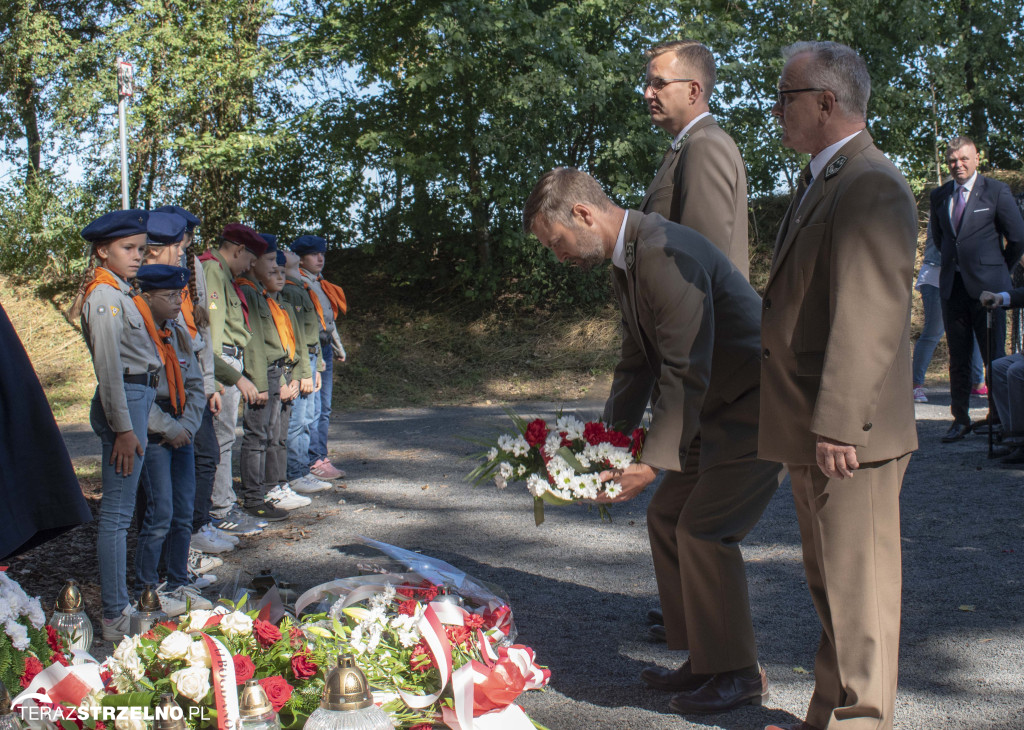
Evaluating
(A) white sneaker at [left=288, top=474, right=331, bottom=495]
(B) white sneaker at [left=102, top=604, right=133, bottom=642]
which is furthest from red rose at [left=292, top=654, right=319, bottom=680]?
(A) white sneaker at [left=288, top=474, right=331, bottom=495]

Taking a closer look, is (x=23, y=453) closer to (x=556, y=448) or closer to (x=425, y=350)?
(x=556, y=448)

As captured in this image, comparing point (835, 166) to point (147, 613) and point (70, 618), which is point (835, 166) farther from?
point (70, 618)

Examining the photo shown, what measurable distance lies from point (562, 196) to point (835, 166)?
0.98 meters

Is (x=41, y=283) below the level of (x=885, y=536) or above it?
above

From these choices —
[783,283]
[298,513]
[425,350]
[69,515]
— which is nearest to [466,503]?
[298,513]

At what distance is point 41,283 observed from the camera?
61.3 ft

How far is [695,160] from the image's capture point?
4184 millimetres

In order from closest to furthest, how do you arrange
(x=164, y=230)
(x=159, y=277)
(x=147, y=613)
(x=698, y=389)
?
(x=147, y=613)
(x=698, y=389)
(x=159, y=277)
(x=164, y=230)

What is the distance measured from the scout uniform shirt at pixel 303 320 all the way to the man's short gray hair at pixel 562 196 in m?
4.33

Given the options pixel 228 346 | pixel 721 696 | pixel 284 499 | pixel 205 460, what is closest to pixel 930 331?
pixel 284 499

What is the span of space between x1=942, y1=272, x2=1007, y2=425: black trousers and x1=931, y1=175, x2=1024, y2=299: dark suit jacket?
0.14m

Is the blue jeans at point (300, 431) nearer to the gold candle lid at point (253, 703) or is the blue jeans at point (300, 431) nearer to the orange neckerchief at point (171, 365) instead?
the orange neckerchief at point (171, 365)

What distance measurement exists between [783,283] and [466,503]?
478cm

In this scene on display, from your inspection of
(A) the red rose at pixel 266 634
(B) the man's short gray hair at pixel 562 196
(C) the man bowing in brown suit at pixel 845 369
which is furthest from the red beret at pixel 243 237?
(C) the man bowing in brown suit at pixel 845 369
